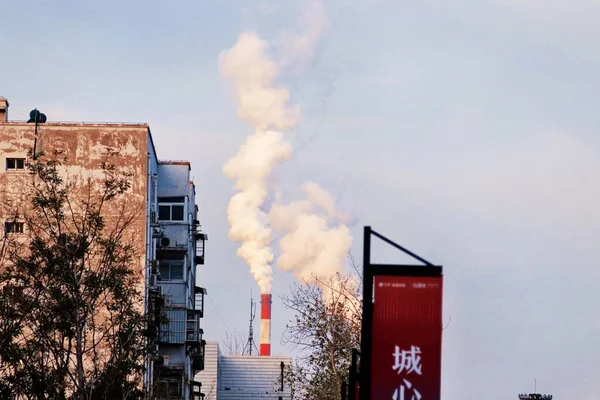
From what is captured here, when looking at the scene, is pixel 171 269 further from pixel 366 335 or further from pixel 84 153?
pixel 366 335

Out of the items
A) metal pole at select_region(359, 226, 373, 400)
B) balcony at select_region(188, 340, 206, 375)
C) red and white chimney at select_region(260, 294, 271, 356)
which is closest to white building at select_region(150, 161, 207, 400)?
balcony at select_region(188, 340, 206, 375)

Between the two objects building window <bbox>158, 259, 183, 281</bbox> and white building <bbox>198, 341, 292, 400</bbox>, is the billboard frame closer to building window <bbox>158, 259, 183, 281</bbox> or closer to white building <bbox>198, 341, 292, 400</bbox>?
building window <bbox>158, 259, 183, 281</bbox>

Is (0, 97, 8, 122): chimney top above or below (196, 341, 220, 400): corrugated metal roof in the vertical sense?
above

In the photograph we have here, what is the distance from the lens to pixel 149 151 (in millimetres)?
67312

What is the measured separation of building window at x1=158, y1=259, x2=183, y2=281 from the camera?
7462 cm

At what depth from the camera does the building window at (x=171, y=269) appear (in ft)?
245

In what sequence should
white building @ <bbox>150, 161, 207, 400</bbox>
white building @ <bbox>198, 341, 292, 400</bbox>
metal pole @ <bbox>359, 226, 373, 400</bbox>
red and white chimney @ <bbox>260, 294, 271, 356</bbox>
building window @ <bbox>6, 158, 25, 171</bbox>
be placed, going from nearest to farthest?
metal pole @ <bbox>359, 226, 373, 400</bbox>, building window @ <bbox>6, 158, 25, 171</bbox>, white building @ <bbox>150, 161, 207, 400</bbox>, red and white chimney @ <bbox>260, 294, 271, 356</bbox>, white building @ <bbox>198, 341, 292, 400</bbox>

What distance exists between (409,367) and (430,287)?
3.27ft

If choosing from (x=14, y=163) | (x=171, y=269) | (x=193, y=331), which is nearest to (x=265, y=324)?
(x=193, y=331)

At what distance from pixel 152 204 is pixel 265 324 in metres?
35.3

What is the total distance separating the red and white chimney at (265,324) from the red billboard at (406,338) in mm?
83427

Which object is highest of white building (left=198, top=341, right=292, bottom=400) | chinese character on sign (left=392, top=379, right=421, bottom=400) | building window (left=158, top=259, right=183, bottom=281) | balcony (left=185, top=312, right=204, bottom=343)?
building window (left=158, top=259, right=183, bottom=281)

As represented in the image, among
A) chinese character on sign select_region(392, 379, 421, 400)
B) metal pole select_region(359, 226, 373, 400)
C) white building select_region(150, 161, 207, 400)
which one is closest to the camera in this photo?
chinese character on sign select_region(392, 379, 421, 400)

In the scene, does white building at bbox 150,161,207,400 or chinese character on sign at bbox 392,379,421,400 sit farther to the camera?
white building at bbox 150,161,207,400
